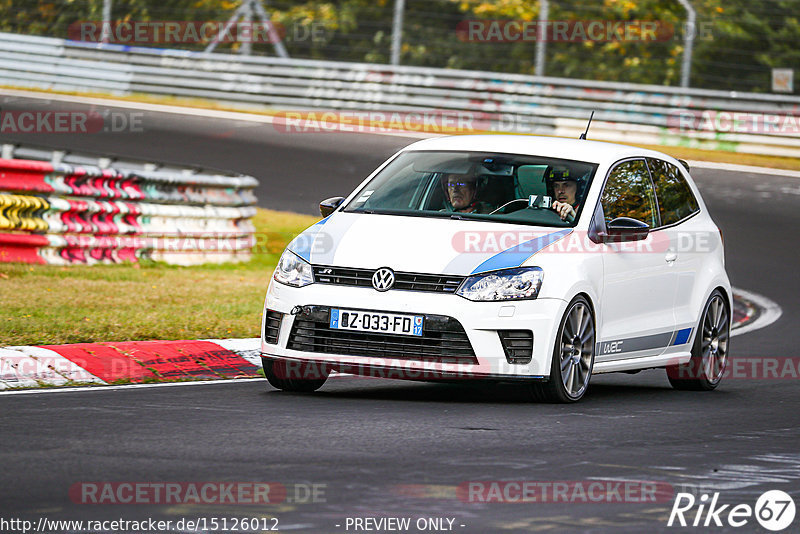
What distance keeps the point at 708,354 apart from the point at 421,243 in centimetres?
302

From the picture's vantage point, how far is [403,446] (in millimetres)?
7375

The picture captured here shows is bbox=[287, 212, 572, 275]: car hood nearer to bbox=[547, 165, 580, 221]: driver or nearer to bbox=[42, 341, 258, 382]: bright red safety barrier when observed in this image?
bbox=[547, 165, 580, 221]: driver

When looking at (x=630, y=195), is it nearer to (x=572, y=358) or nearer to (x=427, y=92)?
(x=572, y=358)

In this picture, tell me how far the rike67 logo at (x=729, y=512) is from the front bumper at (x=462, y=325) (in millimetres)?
2428

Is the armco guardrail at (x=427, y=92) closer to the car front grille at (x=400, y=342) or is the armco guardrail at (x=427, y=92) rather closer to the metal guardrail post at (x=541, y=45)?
the metal guardrail post at (x=541, y=45)

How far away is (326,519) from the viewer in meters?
5.72

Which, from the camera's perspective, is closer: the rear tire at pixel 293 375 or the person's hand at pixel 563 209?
the rear tire at pixel 293 375

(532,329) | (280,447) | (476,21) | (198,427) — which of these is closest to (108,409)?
(198,427)

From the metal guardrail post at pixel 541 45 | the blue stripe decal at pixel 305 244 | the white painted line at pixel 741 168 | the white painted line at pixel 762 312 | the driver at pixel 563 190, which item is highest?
the metal guardrail post at pixel 541 45

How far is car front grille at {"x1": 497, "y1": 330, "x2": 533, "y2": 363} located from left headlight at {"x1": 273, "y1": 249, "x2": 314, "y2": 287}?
1212 mm

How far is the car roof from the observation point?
1003 cm

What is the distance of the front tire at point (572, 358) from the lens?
900cm

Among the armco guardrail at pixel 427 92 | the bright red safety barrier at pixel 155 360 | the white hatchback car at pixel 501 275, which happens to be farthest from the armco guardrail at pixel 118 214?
the armco guardrail at pixel 427 92

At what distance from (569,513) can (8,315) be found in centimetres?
644
